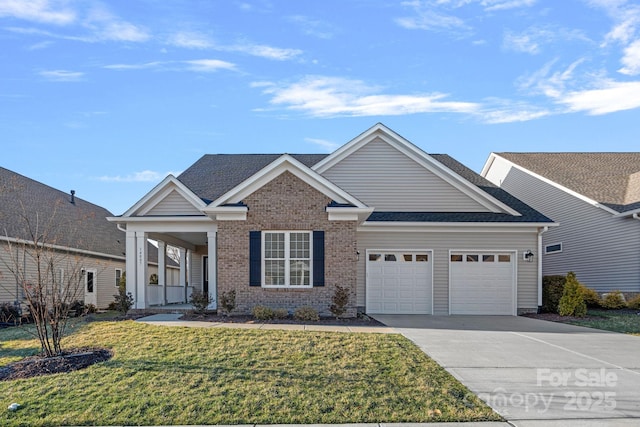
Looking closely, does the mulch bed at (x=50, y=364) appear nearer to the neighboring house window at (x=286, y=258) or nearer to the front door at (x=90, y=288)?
the neighboring house window at (x=286, y=258)

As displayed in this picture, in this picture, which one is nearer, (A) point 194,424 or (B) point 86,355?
(A) point 194,424

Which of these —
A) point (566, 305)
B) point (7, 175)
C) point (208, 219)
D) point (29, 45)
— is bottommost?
point (566, 305)

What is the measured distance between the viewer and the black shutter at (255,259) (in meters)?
14.9

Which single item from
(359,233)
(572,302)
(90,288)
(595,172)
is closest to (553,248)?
(595,172)

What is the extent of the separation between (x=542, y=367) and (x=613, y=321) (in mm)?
8154

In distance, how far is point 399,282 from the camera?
17625 mm

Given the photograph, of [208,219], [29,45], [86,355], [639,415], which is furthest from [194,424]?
[29,45]

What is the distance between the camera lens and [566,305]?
651 inches

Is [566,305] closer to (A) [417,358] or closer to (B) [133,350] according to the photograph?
(A) [417,358]

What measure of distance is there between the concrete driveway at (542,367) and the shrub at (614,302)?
5.13 metres

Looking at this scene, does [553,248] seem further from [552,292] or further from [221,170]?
[221,170]

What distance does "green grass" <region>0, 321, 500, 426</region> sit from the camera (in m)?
6.71

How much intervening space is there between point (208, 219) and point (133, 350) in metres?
7.42

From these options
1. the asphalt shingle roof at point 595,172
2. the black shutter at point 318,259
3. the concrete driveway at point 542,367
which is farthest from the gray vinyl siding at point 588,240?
the black shutter at point 318,259
